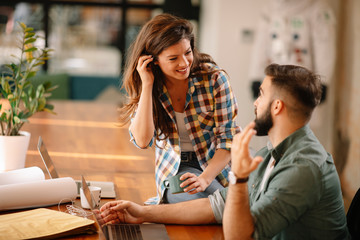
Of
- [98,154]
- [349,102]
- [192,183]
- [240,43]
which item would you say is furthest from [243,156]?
[240,43]

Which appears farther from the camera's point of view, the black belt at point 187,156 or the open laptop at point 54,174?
the black belt at point 187,156

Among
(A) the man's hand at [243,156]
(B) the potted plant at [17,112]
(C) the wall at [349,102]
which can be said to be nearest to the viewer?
(A) the man's hand at [243,156]

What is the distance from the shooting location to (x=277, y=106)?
1508 mm

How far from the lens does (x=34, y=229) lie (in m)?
1.47

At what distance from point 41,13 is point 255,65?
3086 mm

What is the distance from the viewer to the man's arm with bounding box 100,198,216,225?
1636 mm

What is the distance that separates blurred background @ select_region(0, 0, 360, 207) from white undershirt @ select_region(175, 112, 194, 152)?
1175 mm

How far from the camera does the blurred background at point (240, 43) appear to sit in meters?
4.53

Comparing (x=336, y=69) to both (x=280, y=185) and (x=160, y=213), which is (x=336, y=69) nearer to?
(x=160, y=213)

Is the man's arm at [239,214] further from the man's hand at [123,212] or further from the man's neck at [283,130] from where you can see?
the man's hand at [123,212]

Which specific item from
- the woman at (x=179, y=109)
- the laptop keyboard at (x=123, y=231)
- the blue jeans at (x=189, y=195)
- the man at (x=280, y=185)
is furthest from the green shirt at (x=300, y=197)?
the woman at (x=179, y=109)

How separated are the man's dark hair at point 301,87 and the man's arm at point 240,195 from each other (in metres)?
0.25

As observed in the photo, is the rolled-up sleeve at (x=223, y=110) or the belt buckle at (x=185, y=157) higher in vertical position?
the rolled-up sleeve at (x=223, y=110)

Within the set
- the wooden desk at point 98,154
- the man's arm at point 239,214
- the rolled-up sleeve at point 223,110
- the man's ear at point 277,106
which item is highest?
the man's ear at point 277,106
